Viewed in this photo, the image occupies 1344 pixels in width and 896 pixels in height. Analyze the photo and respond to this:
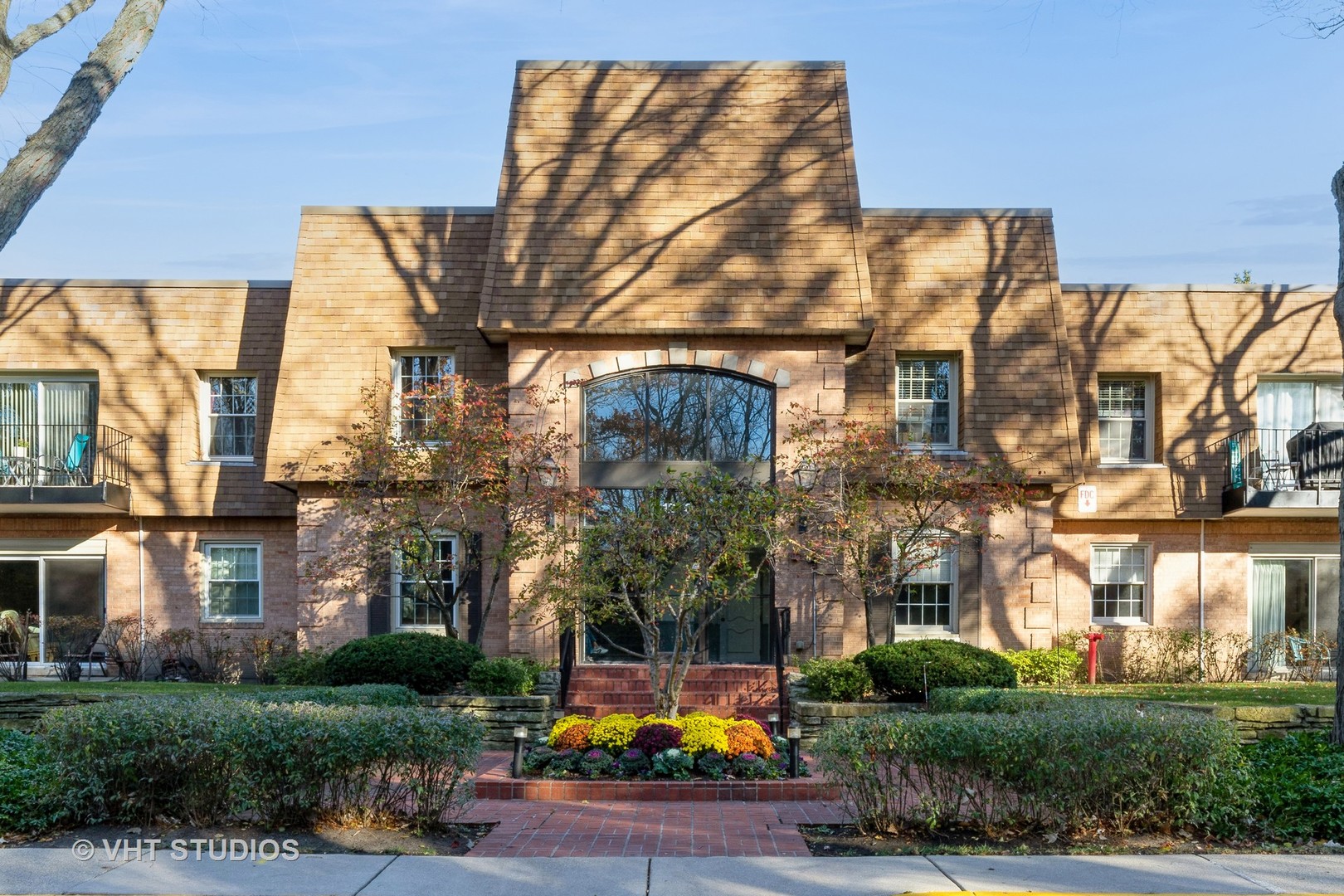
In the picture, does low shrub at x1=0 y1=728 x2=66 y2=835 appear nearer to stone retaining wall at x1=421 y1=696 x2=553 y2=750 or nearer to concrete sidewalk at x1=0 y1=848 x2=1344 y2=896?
concrete sidewalk at x1=0 y1=848 x2=1344 y2=896

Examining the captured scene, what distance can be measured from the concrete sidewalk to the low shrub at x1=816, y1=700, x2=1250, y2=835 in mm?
830

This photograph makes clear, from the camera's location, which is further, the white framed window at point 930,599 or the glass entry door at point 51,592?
the glass entry door at point 51,592

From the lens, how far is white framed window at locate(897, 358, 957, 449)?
20.4 m

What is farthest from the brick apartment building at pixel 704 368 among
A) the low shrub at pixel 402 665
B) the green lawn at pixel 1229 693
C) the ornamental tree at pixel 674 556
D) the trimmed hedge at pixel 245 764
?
the trimmed hedge at pixel 245 764

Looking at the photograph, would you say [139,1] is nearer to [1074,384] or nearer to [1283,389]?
[1074,384]

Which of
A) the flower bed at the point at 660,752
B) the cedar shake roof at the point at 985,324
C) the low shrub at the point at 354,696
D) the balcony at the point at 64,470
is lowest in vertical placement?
the flower bed at the point at 660,752

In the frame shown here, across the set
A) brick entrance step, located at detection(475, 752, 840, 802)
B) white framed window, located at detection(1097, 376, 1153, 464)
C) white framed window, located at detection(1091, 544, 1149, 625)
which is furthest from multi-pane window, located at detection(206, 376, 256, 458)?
white framed window, located at detection(1091, 544, 1149, 625)

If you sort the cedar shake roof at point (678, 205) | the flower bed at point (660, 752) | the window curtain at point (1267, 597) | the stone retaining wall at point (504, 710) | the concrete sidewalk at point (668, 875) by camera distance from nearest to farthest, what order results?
the concrete sidewalk at point (668, 875) < the flower bed at point (660, 752) < the stone retaining wall at point (504, 710) < the cedar shake roof at point (678, 205) < the window curtain at point (1267, 597)

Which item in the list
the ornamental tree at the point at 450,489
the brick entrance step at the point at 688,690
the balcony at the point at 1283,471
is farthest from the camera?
the balcony at the point at 1283,471

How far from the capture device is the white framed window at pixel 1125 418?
21.6 m

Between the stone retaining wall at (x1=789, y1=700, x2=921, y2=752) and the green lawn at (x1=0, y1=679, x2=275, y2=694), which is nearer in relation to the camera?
the stone retaining wall at (x1=789, y1=700, x2=921, y2=752)

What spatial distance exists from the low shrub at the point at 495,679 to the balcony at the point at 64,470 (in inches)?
317

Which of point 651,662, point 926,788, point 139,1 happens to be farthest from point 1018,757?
point 139,1

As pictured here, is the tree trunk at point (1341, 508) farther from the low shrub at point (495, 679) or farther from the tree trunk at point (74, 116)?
the tree trunk at point (74, 116)
